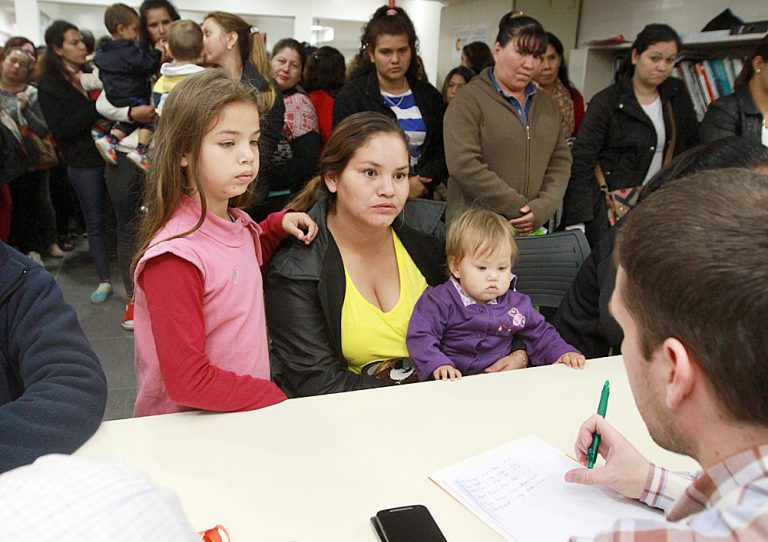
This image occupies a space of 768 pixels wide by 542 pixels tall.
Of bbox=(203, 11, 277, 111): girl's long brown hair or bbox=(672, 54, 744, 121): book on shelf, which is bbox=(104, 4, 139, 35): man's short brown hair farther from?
bbox=(672, 54, 744, 121): book on shelf

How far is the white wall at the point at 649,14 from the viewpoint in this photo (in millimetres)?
3314

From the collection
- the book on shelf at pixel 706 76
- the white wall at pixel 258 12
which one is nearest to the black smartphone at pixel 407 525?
the book on shelf at pixel 706 76

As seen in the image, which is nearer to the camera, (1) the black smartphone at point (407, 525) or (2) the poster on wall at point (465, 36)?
(1) the black smartphone at point (407, 525)

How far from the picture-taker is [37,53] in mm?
5188

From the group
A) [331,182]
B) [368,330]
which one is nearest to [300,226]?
[331,182]

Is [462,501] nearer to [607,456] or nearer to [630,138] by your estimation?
[607,456]

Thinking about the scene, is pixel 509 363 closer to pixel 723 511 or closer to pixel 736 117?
pixel 723 511

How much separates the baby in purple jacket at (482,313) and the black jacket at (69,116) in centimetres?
276

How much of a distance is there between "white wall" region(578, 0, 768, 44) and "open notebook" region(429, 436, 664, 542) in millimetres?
3106

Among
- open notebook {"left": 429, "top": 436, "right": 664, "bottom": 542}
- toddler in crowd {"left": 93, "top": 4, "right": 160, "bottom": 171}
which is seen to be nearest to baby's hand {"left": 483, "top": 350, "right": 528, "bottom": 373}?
open notebook {"left": 429, "top": 436, "right": 664, "bottom": 542}

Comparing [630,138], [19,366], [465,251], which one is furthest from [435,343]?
[630,138]

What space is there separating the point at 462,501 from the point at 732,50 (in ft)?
10.9

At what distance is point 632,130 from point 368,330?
190 cm

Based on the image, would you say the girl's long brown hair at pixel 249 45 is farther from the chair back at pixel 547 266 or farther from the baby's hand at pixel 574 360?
the baby's hand at pixel 574 360
